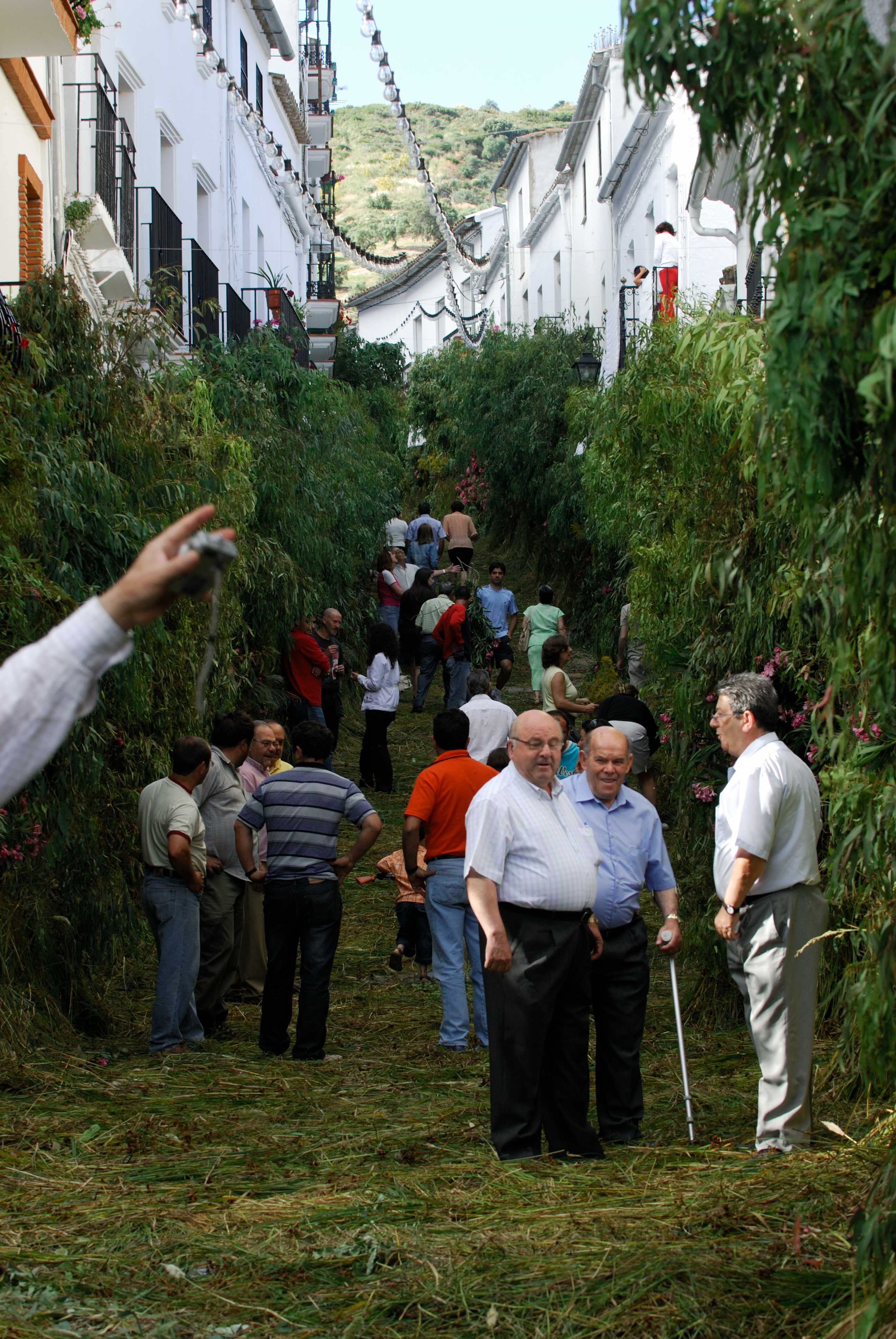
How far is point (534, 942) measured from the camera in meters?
5.81

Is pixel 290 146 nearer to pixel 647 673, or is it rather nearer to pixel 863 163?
pixel 647 673

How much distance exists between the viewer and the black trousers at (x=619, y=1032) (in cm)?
624

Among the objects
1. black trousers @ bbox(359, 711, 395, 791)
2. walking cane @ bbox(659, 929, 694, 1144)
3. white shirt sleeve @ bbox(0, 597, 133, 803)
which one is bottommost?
black trousers @ bbox(359, 711, 395, 791)

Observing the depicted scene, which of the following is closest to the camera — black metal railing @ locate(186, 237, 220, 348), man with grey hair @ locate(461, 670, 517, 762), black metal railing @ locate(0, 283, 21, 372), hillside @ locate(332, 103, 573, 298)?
black metal railing @ locate(0, 283, 21, 372)

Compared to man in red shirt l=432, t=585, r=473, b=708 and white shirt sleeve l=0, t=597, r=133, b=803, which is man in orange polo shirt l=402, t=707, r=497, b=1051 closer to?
white shirt sleeve l=0, t=597, r=133, b=803

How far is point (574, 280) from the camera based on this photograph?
30.7 meters

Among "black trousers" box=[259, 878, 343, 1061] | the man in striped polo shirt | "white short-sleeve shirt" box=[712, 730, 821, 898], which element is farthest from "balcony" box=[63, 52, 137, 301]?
"white short-sleeve shirt" box=[712, 730, 821, 898]

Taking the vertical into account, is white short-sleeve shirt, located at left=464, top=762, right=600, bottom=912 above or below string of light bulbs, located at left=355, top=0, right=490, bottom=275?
below

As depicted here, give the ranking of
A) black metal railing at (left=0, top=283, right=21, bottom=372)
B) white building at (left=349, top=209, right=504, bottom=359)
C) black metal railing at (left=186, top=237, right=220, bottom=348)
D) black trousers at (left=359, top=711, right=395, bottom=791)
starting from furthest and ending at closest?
1. white building at (left=349, top=209, right=504, bottom=359)
2. black metal railing at (left=186, top=237, right=220, bottom=348)
3. black trousers at (left=359, top=711, right=395, bottom=791)
4. black metal railing at (left=0, top=283, right=21, bottom=372)

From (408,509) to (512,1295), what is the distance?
102ft

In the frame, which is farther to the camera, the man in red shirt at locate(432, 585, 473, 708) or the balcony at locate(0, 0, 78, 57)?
the man in red shirt at locate(432, 585, 473, 708)

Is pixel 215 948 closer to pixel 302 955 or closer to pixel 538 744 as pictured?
pixel 302 955

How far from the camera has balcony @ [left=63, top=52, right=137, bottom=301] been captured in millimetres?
13133

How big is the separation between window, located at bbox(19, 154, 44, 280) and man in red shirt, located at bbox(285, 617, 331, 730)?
13.4ft
